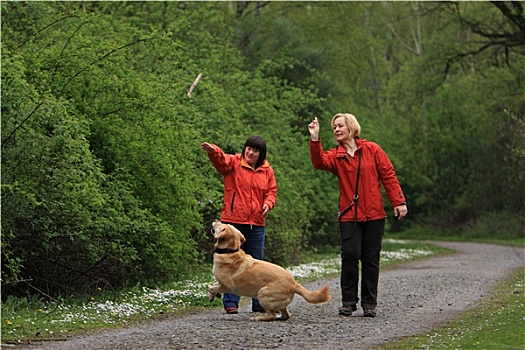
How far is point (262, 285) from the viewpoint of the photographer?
11.9 meters

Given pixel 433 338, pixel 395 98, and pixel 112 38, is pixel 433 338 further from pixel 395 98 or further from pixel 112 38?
pixel 395 98

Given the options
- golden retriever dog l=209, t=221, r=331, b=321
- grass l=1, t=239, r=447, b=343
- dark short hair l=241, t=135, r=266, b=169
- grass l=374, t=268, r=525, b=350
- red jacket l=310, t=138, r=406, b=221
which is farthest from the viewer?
dark short hair l=241, t=135, r=266, b=169

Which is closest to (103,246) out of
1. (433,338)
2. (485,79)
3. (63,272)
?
(63,272)

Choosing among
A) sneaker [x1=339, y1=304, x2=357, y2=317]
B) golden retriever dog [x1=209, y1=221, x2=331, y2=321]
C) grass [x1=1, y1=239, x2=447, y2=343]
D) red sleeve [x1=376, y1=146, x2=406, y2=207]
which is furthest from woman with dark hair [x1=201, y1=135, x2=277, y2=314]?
red sleeve [x1=376, y1=146, x2=406, y2=207]

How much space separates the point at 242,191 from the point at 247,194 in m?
0.08

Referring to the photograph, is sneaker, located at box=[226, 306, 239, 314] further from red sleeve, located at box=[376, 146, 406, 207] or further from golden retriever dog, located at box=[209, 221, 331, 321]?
red sleeve, located at box=[376, 146, 406, 207]

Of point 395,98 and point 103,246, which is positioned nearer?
point 103,246

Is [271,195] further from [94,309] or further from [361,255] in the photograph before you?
[94,309]

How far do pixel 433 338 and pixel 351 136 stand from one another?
328 centimetres

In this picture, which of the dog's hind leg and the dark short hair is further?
the dark short hair

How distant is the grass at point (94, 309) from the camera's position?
436 inches

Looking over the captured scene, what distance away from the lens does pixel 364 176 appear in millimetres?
12617

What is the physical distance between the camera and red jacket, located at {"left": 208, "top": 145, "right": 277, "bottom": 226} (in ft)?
41.9

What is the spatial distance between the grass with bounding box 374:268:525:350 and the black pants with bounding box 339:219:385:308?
121 cm
